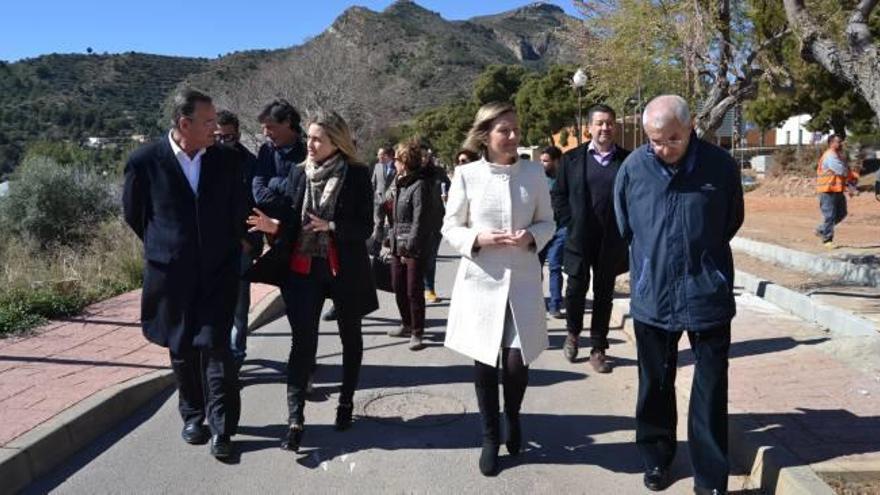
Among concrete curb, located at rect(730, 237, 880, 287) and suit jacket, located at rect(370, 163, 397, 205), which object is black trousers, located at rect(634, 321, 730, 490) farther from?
suit jacket, located at rect(370, 163, 397, 205)

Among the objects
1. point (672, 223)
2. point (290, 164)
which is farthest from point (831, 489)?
point (290, 164)

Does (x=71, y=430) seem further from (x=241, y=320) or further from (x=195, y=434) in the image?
(x=241, y=320)

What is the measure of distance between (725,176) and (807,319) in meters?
4.44

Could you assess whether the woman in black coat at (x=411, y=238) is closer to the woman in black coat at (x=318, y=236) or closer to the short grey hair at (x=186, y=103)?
the woman in black coat at (x=318, y=236)

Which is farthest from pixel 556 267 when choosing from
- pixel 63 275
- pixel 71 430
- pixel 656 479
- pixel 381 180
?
pixel 63 275

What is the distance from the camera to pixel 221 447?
4.23 meters

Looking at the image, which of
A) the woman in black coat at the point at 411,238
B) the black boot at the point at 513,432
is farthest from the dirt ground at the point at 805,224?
the black boot at the point at 513,432

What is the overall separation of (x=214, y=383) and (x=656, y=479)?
8.34 ft

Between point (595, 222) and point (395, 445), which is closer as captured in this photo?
point (395, 445)

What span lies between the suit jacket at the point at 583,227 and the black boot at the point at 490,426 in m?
2.11

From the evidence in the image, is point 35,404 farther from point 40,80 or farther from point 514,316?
point 40,80

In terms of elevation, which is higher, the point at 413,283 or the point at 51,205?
the point at 51,205

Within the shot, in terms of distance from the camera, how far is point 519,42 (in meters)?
118

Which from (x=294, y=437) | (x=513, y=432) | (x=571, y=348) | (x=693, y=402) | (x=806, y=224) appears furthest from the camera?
(x=806, y=224)
